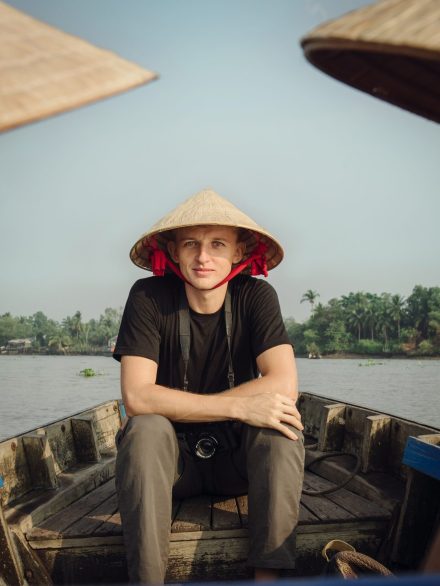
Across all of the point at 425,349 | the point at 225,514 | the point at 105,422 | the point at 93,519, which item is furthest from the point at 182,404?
the point at 425,349

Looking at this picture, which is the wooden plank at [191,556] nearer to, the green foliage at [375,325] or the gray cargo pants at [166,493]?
the gray cargo pants at [166,493]

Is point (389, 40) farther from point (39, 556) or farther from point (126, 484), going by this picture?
point (39, 556)

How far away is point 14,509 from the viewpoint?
2.40 m

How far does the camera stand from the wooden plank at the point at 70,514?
2.20 meters

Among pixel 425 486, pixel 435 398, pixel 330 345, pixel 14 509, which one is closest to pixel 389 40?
pixel 425 486

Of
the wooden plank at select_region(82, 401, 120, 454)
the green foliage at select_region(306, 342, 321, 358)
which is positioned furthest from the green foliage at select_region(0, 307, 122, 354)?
the wooden plank at select_region(82, 401, 120, 454)

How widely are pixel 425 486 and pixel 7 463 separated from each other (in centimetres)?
198

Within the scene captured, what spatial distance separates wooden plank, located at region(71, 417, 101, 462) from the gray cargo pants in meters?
1.28

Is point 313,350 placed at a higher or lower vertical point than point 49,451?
lower

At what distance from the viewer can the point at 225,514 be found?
229 centimetres

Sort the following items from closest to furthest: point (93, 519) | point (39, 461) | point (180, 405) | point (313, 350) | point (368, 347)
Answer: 1. point (180, 405)
2. point (93, 519)
3. point (39, 461)
4. point (368, 347)
5. point (313, 350)

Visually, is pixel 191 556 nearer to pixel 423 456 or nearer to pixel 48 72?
pixel 423 456

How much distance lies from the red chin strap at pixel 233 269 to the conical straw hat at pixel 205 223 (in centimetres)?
2

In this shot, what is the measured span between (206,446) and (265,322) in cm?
65
